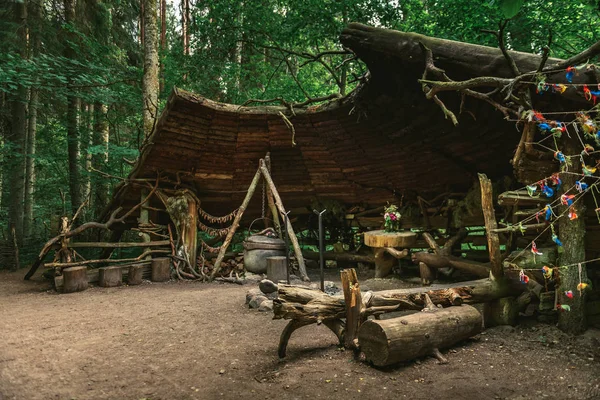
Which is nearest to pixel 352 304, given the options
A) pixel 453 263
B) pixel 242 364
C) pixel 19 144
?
pixel 242 364

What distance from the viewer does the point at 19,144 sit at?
9.98 m

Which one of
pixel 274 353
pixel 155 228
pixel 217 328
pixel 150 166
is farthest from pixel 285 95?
pixel 274 353

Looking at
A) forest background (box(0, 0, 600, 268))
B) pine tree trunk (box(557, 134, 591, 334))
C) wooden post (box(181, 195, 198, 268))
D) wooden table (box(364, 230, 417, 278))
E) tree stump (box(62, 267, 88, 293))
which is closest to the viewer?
pine tree trunk (box(557, 134, 591, 334))

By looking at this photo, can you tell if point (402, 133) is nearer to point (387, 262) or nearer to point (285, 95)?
point (387, 262)

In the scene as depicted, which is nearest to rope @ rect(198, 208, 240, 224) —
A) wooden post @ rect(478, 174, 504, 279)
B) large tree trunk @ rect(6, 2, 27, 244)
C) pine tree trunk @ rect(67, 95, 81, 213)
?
pine tree trunk @ rect(67, 95, 81, 213)

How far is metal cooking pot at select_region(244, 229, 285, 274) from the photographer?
26.7 feet

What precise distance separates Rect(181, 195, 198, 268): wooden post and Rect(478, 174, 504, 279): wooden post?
6793mm

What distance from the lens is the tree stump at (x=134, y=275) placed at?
8078 millimetres

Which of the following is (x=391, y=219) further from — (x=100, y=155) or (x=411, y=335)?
(x=100, y=155)

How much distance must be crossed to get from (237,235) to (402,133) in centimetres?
664

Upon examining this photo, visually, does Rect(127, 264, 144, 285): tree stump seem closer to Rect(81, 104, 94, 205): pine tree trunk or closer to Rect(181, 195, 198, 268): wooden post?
Rect(181, 195, 198, 268): wooden post

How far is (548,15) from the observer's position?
25.4 ft

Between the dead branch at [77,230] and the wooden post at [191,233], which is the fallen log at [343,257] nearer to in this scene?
the wooden post at [191,233]

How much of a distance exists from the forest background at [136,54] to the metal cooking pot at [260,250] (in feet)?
11.5
